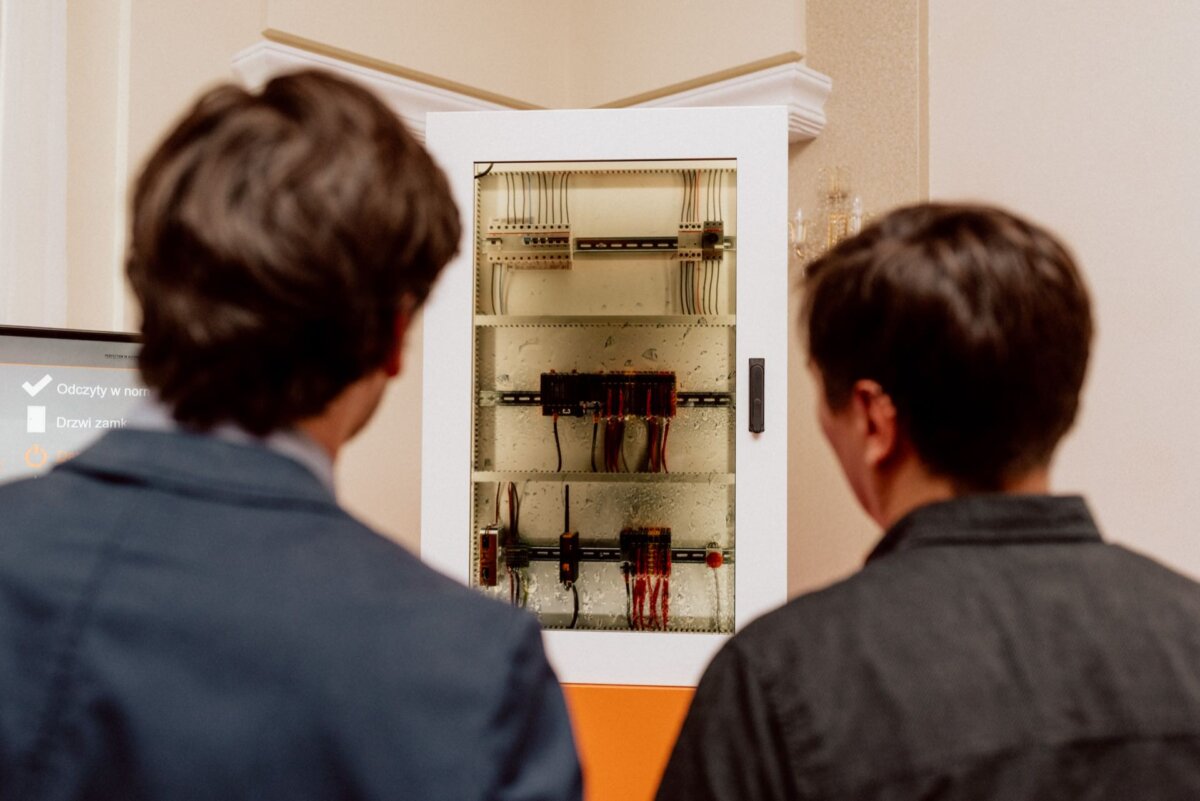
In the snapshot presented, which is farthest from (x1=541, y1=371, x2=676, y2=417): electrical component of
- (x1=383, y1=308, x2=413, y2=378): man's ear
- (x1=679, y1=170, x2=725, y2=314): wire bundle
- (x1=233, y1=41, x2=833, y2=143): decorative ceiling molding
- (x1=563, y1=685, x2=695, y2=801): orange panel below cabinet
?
(x1=383, y1=308, x2=413, y2=378): man's ear

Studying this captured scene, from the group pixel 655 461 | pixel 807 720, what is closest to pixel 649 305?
pixel 655 461

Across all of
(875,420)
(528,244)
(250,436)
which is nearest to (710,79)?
(528,244)

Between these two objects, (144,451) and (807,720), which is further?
(807,720)

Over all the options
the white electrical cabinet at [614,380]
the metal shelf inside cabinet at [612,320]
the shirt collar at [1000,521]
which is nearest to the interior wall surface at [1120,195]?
the white electrical cabinet at [614,380]

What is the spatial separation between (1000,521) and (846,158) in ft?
7.51

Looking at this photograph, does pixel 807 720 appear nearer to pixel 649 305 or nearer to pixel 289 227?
pixel 289 227

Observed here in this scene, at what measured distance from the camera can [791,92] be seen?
9.28 feet

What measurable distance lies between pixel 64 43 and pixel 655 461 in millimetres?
1798

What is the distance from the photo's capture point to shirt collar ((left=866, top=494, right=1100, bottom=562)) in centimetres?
77

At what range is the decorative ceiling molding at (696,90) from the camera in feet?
8.63

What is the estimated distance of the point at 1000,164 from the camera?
8.30 feet

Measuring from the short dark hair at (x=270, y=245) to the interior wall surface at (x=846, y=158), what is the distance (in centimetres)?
218

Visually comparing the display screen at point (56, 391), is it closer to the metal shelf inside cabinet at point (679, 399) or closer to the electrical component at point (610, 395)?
the metal shelf inside cabinet at point (679, 399)

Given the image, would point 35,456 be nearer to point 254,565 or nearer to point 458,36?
point 254,565
